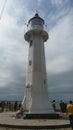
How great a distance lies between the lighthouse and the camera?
1656 centimetres

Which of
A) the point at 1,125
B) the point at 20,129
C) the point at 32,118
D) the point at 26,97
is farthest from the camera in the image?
the point at 26,97

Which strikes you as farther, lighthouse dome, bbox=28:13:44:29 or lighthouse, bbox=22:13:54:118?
lighthouse dome, bbox=28:13:44:29

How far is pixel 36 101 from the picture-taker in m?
16.7

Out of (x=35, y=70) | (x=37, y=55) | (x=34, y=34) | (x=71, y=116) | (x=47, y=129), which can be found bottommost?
(x=47, y=129)

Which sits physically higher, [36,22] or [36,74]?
[36,22]

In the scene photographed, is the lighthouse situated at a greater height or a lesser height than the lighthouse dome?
lesser

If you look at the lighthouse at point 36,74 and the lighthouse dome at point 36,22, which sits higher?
the lighthouse dome at point 36,22

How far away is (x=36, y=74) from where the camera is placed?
1734 cm

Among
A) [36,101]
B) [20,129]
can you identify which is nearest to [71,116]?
[20,129]

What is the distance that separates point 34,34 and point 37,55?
7.23ft

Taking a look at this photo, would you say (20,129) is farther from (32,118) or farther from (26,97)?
(26,97)

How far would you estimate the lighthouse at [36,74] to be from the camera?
16.6 metres

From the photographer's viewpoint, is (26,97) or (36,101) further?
(26,97)

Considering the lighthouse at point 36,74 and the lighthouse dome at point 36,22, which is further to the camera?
the lighthouse dome at point 36,22
